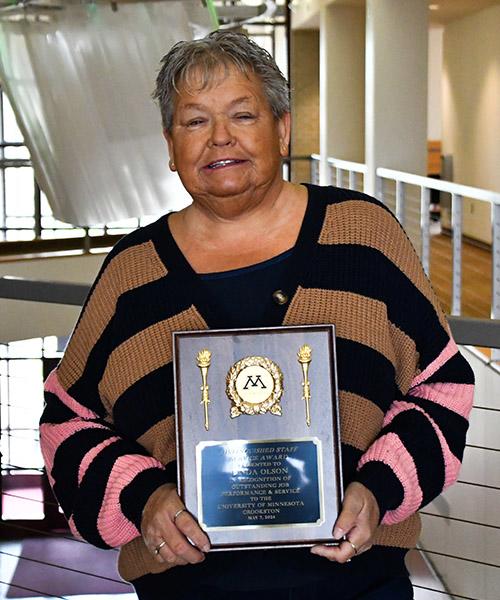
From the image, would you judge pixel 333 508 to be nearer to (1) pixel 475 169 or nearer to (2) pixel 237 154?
(2) pixel 237 154

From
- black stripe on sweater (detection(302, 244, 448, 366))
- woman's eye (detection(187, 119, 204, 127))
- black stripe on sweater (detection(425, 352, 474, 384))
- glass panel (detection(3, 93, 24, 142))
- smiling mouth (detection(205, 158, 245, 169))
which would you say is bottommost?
black stripe on sweater (detection(425, 352, 474, 384))

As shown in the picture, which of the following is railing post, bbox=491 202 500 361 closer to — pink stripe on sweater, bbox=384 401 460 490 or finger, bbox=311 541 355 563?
pink stripe on sweater, bbox=384 401 460 490

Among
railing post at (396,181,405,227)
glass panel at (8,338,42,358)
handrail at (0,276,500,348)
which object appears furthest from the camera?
glass panel at (8,338,42,358)

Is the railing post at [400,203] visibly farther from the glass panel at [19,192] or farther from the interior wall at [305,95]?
the interior wall at [305,95]

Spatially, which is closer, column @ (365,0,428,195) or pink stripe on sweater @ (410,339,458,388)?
pink stripe on sweater @ (410,339,458,388)

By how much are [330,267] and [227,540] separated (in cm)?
26

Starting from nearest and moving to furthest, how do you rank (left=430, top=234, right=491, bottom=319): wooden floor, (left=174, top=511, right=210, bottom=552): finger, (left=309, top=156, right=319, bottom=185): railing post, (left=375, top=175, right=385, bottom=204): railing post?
(left=174, top=511, right=210, bottom=552): finger < (left=430, top=234, right=491, bottom=319): wooden floor < (left=375, top=175, right=385, bottom=204): railing post < (left=309, top=156, right=319, bottom=185): railing post

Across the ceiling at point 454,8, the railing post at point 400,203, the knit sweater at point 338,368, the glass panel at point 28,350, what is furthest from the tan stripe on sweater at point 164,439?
the ceiling at point 454,8

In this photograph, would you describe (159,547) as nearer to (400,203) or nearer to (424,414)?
(424,414)

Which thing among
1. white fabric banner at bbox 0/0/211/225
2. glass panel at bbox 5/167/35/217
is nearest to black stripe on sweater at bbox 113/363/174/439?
white fabric banner at bbox 0/0/211/225

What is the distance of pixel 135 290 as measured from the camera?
1.03 meters

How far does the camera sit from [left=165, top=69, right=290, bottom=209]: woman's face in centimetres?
97

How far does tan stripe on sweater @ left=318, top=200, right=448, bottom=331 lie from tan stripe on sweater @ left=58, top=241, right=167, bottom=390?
0.16 meters

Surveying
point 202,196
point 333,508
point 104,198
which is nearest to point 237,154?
point 202,196
